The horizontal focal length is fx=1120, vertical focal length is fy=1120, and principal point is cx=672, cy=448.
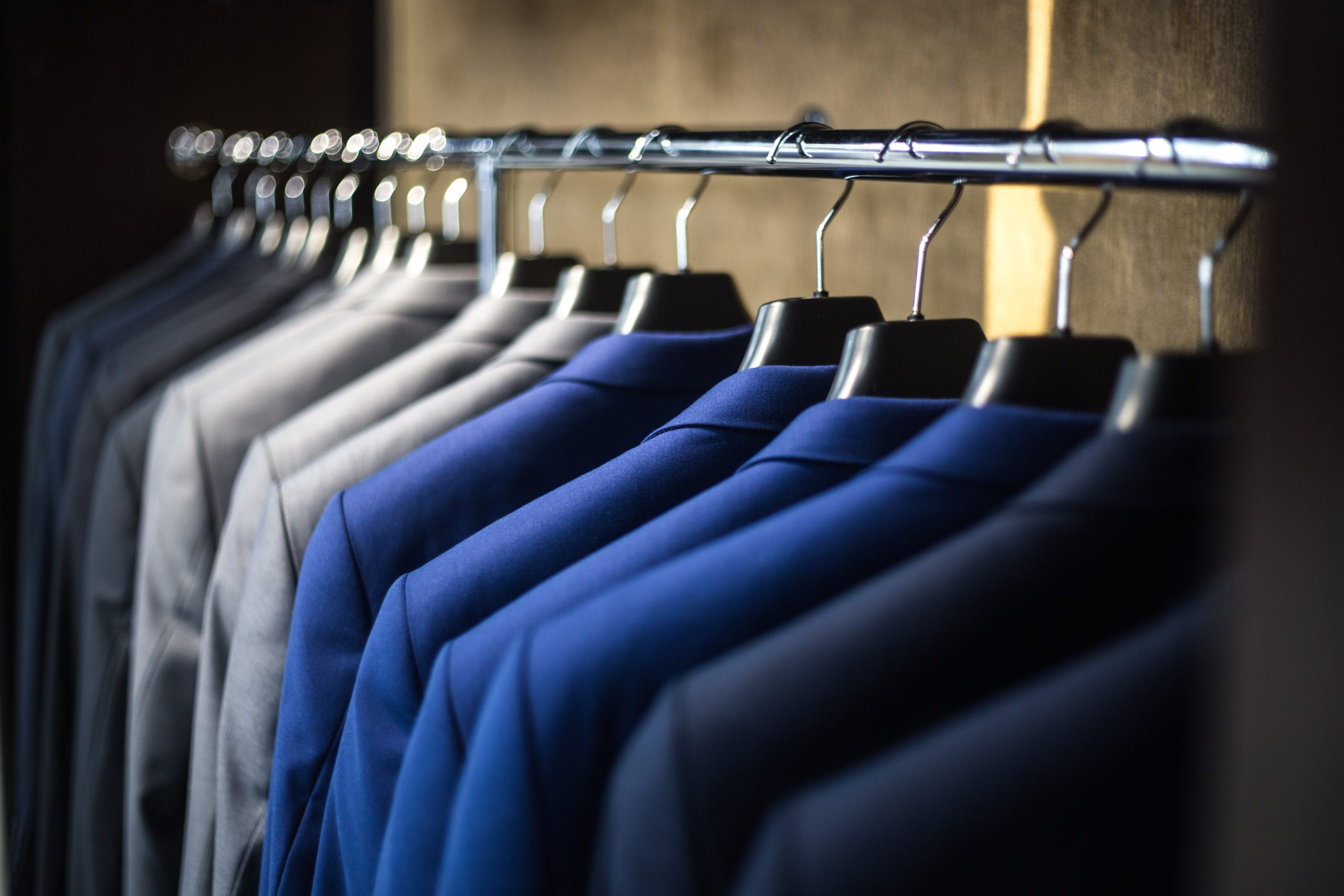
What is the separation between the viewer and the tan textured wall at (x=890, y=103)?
79cm

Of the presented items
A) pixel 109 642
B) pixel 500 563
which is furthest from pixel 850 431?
pixel 109 642

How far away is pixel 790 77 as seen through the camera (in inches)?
49.1

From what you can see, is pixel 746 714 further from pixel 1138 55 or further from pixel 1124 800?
pixel 1138 55

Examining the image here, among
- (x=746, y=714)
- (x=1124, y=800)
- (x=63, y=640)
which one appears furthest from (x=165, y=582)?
(x=1124, y=800)

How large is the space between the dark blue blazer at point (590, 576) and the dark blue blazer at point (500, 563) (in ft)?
0.20

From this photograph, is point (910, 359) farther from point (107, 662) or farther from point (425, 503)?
point (107, 662)

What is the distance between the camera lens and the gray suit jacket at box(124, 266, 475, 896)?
0.88 meters

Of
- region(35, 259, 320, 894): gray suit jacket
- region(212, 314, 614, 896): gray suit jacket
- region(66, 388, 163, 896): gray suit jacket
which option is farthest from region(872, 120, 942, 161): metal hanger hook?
region(35, 259, 320, 894): gray suit jacket

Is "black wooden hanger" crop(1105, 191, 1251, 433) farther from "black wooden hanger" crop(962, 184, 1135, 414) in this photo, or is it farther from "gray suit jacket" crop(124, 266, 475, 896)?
"gray suit jacket" crop(124, 266, 475, 896)

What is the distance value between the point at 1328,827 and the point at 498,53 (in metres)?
1.68

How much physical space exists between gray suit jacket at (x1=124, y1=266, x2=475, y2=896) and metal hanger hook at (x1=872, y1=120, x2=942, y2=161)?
22.0 inches

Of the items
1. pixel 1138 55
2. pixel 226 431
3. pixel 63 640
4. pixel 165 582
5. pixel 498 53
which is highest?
pixel 498 53

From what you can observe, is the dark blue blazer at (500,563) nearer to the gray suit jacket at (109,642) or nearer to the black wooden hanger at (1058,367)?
the black wooden hanger at (1058,367)

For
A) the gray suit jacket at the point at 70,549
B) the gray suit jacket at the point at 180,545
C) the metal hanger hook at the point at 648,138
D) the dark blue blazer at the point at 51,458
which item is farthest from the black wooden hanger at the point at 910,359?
the dark blue blazer at the point at 51,458
